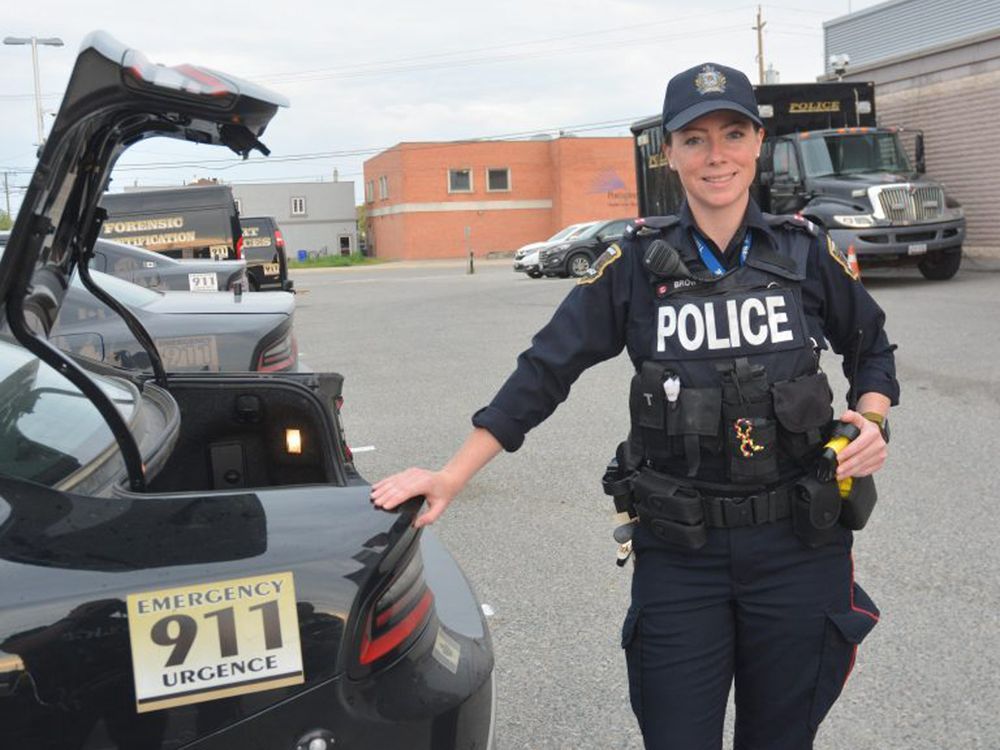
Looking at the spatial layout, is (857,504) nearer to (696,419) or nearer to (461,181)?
(696,419)

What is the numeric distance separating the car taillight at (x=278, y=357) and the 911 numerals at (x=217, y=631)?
4013mm

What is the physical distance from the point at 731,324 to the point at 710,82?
53cm

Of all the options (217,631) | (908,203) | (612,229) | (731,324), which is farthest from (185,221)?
(612,229)

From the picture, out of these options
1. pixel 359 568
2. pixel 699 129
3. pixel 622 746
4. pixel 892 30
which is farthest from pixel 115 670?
pixel 892 30

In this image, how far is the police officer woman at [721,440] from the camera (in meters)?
2.24

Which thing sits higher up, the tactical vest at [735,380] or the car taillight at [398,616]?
the tactical vest at [735,380]

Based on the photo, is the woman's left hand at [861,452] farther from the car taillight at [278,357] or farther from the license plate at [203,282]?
the license plate at [203,282]

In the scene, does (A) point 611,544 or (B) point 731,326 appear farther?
(A) point 611,544

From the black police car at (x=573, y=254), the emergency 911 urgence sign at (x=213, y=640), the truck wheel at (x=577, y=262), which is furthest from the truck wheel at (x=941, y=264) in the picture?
the emergency 911 urgence sign at (x=213, y=640)

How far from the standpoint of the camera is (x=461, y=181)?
183 feet

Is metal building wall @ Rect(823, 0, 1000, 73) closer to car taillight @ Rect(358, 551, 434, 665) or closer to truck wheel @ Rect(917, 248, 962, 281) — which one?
truck wheel @ Rect(917, 248, 962, 281)

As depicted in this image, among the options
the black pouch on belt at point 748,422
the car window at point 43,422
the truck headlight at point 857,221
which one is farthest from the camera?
the truck headlight at point 857,221

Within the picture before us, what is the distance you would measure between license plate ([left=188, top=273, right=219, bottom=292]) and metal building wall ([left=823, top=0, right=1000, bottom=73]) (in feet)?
54.1

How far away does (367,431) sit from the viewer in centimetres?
754
